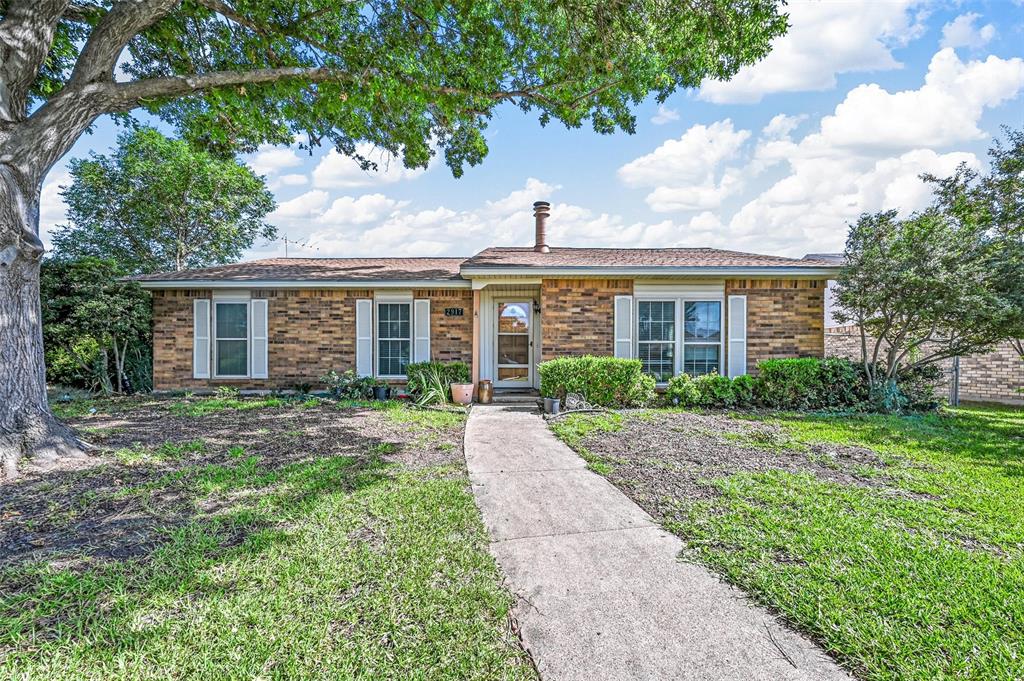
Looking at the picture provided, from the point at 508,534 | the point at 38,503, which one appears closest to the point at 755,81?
the point at 508,534

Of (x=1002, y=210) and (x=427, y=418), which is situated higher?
(x=1002, y=210)

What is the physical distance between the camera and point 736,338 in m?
9.63

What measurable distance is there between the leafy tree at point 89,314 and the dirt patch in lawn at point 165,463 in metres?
1.89

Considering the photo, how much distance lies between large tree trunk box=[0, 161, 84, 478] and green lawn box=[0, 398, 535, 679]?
2.37 feet

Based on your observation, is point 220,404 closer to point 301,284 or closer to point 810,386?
point 301,284

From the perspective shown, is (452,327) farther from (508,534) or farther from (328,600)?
(328,600)

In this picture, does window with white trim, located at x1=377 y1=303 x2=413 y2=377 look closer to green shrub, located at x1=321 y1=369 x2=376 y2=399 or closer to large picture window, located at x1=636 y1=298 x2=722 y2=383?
green shrub, located at x1=321 y1=369 x2=376 y2=399

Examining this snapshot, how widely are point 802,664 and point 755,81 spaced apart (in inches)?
378

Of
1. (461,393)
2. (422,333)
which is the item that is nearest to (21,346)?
(461,393)

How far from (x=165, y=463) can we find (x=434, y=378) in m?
5.13

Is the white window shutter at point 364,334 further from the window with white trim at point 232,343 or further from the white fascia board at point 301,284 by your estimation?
the window with white trim at point 232,343

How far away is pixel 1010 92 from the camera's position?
10219 mm

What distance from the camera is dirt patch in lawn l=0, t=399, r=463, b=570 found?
318cm

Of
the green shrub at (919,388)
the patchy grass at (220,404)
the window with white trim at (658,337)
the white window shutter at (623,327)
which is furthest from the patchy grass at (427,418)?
the green shrub at (919,388)
